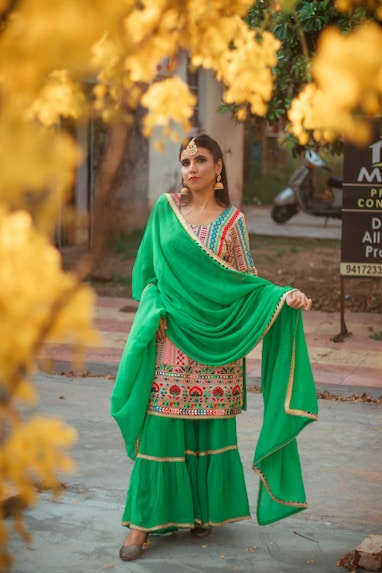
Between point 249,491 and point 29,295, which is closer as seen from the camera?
point 29,295

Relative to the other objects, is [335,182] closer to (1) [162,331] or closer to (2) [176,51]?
(1) [162,331]

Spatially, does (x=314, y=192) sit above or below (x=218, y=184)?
above

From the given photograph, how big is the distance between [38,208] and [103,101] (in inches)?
47.0

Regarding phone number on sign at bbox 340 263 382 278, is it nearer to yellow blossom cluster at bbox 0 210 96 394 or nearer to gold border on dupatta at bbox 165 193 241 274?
gold border on dupatta at bbox 165 193 241 274

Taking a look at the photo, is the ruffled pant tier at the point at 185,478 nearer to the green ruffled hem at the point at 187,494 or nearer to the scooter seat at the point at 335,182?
the green ruffled hem at the point at 187,494

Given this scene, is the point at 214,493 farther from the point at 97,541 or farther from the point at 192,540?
the point at 97,541

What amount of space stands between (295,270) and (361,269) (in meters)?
5.13

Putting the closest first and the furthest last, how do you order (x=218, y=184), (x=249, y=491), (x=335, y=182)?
(x=218, y=184)
(x=249, y=491)
(x=335, y=182)

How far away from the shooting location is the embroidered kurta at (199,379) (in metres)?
4.99

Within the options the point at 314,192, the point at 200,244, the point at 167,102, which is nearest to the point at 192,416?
the point at 200,244

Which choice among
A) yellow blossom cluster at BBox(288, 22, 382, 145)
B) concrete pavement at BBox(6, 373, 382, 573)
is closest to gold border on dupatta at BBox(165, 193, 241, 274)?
concrete pavement at BBox(6, 373, 382, 573)

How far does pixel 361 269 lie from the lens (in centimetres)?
1002

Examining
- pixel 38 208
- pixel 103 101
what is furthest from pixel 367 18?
pixel 38 208

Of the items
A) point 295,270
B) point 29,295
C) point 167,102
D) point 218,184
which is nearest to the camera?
point 29,295
